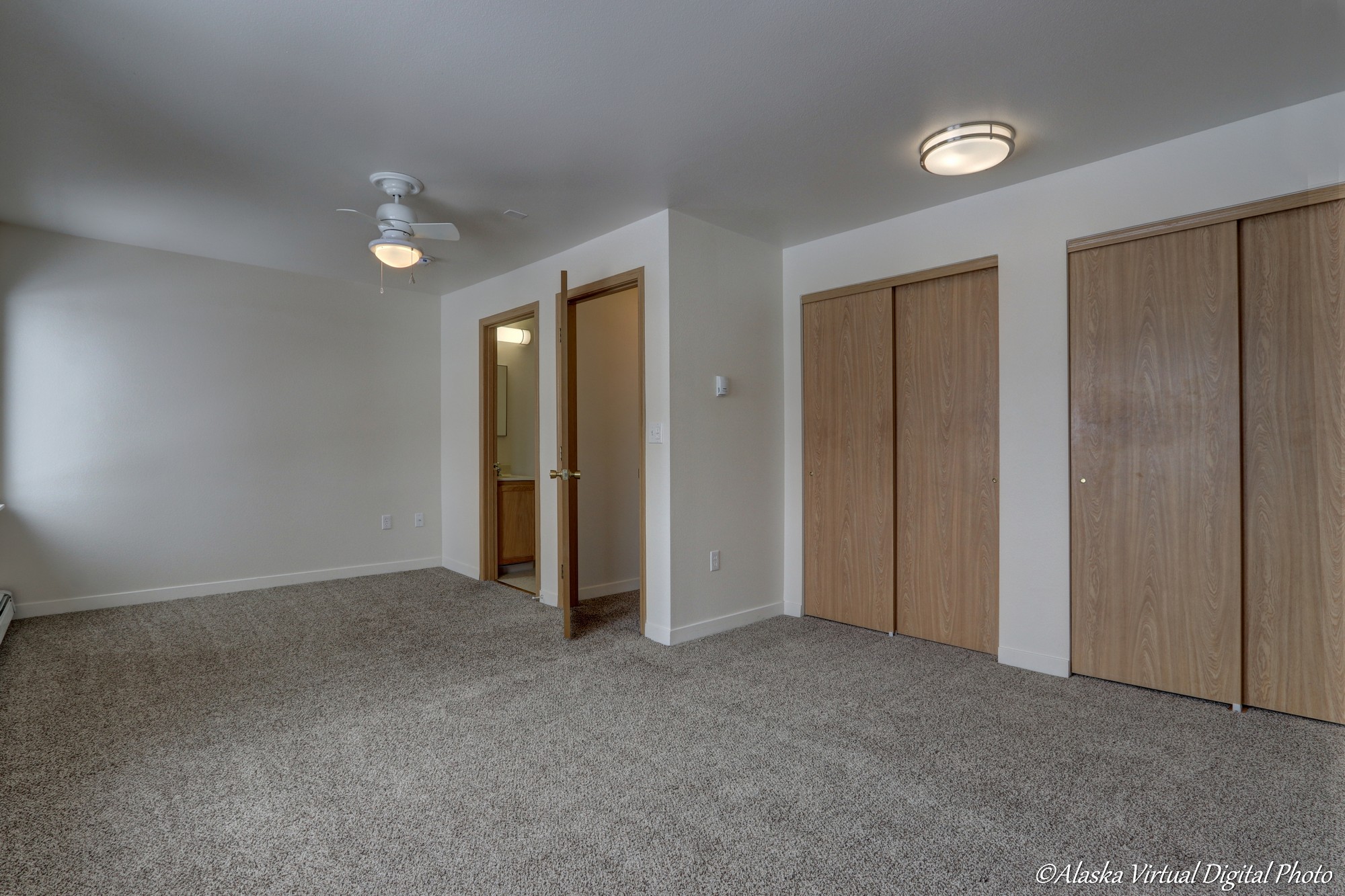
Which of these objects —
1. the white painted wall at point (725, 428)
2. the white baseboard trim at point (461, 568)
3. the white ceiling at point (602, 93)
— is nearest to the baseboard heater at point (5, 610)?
the white ceiling at point (602, 93)

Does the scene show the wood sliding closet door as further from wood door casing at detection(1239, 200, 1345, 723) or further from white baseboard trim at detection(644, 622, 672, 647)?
wood door casing at detection(1239, 200, 1345, 723)

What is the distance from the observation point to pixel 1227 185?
2.61m

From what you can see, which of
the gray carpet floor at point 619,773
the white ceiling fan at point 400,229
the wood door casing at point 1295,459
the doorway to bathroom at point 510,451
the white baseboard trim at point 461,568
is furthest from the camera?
the white baseboard trim at point 461,568

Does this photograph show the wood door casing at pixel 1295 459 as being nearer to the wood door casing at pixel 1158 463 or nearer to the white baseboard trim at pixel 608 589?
the wood door casing at pixel 1158 463

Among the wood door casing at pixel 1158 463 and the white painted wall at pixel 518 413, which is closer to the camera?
Answer: the wood door casing at pixel 1158 463

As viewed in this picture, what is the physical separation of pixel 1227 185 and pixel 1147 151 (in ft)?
1.14

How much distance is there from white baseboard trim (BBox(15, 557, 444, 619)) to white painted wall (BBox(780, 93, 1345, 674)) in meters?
3.38

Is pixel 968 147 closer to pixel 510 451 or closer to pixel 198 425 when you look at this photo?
pixel 510 451

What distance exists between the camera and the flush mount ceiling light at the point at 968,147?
262 cm

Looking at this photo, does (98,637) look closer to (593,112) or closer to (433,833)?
(433,833)

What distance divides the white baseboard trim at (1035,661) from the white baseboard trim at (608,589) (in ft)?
8.32

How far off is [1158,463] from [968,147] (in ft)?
5.19

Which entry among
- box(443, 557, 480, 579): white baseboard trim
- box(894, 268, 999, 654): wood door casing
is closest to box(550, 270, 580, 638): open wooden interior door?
box(443, 557, 480, 579): white baseboard trim

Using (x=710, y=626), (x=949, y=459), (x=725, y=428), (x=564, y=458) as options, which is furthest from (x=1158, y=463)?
(x=564, y=458)
